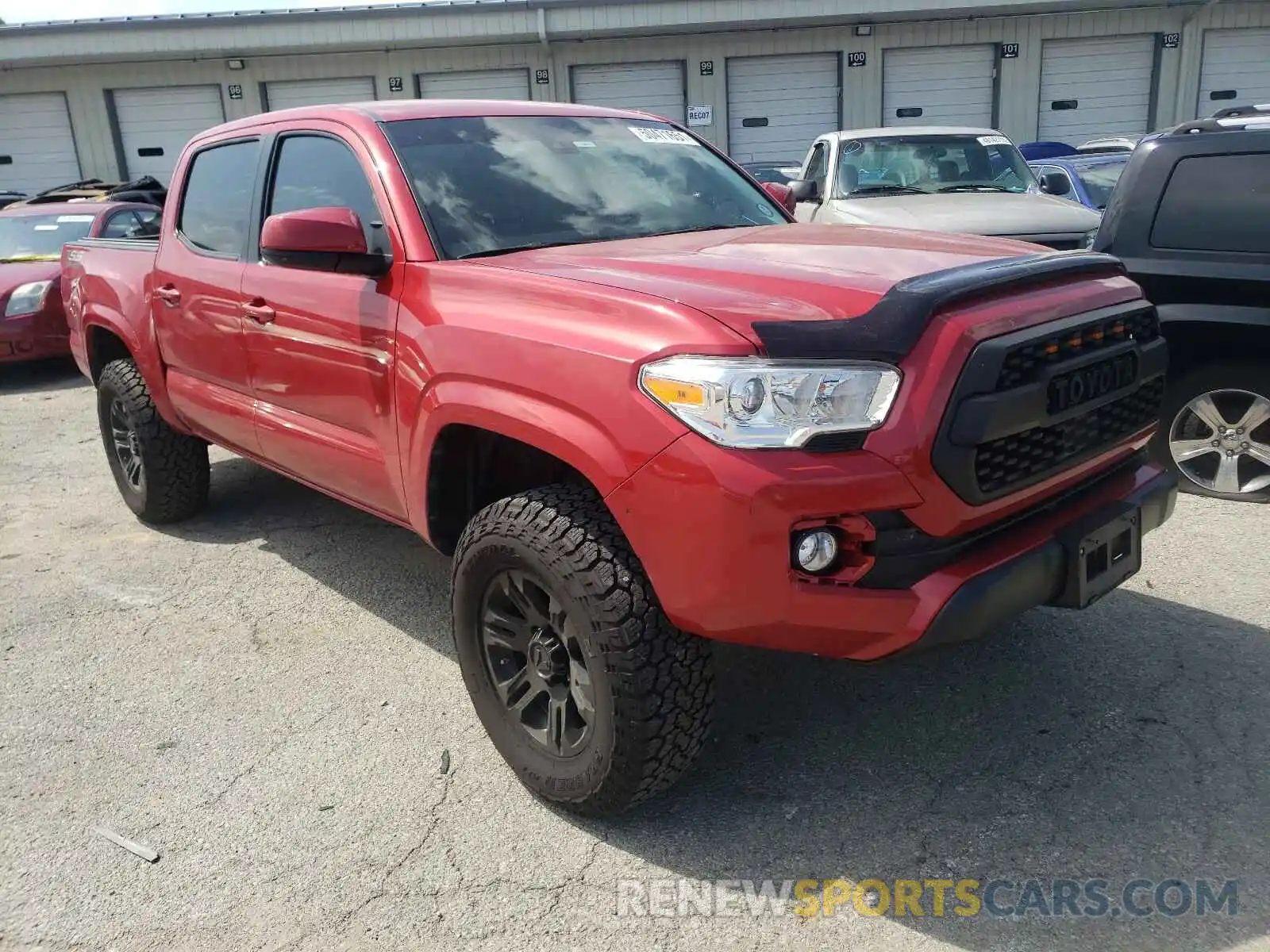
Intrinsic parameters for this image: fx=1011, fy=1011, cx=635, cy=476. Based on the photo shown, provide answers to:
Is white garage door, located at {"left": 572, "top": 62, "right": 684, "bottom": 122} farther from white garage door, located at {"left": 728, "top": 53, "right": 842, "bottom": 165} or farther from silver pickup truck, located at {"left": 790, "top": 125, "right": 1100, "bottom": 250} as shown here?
silver pickup truck, located at {"left": 790, "top": 125, "right": 1100, "bottom": 250}

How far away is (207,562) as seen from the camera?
4.70 meters

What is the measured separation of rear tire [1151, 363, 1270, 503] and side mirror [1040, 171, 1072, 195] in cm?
353

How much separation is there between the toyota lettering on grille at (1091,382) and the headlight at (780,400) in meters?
0.53

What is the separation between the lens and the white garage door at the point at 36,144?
68.0 feet

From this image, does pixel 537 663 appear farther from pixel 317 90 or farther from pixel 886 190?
pixel 317 90

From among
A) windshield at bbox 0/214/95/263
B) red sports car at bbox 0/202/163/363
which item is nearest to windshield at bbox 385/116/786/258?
red sports car at bbox 0/202/163/363

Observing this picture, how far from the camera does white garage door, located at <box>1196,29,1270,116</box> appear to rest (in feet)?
63.8

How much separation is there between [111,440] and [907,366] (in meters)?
4.56

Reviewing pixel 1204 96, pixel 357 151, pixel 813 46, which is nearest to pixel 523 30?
pixel 813 46

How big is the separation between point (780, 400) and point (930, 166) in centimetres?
668

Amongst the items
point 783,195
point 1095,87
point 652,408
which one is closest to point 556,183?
point 652,408

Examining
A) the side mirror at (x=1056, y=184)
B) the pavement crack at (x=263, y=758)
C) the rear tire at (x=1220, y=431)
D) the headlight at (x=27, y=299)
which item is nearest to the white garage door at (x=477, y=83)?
the headlight at (x=27, y=299)

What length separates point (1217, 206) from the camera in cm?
457

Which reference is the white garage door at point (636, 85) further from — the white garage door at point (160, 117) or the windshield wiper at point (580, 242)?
the windshield wiper at point (580, 242)
